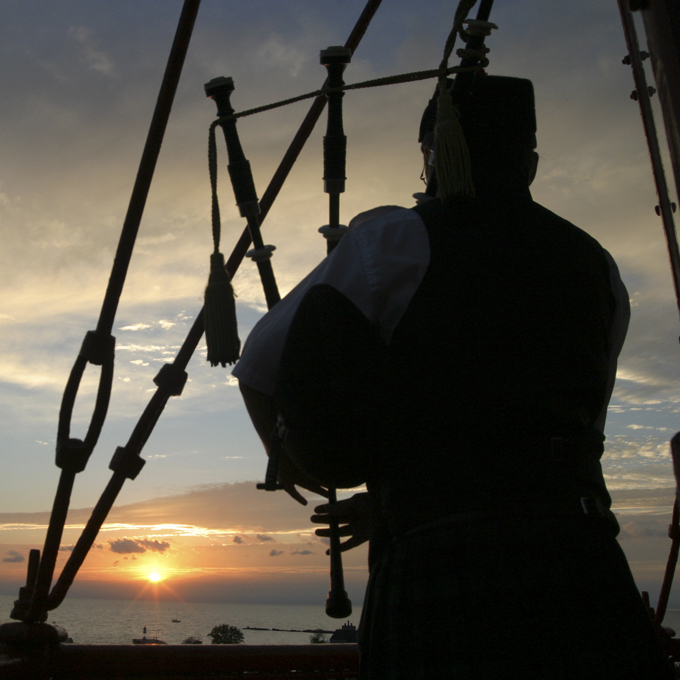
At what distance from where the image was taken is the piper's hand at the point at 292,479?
1.68 metres

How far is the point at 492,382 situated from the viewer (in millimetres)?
1302

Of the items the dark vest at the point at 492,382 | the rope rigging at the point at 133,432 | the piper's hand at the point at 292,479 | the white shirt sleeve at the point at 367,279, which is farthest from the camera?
the rope rigging at the point at 133,432

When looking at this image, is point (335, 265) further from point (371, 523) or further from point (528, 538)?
point (528, 538)

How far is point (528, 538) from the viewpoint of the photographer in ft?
4.12

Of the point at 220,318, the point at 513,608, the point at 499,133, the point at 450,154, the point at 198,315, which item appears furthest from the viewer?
the point at 198,315

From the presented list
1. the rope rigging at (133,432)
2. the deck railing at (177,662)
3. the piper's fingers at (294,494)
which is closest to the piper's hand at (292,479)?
the piper's fingers at (294,494)

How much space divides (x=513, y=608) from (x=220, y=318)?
109cm

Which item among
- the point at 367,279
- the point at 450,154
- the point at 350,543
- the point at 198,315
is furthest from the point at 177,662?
the point at 450,154

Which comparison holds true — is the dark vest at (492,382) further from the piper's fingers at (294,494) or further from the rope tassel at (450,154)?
the piper's fingers at (294,494)

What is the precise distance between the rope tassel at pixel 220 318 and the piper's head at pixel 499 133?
0.67 m

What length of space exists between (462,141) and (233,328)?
80cm

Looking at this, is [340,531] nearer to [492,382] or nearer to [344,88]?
[492,382]

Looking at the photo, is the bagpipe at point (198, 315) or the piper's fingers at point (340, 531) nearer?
the piper's fingers at point (340, 531)

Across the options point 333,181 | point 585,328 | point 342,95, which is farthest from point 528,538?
point 342,95
